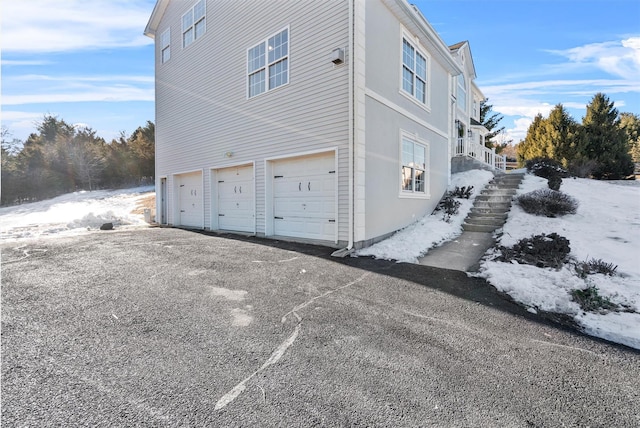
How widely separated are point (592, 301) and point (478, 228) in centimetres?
444

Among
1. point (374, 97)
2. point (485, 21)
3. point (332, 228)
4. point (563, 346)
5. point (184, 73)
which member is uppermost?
point (184, 73)

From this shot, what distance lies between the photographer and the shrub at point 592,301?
333 cm

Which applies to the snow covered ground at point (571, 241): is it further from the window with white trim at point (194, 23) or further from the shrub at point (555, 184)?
the window with white trim at point (194, 23)

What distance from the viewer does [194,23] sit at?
11102 mm

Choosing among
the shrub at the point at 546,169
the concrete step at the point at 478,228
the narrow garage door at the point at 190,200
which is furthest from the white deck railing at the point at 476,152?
the narrow garage door at the point at 190,200

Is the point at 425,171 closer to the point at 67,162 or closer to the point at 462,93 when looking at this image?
the point at 462,93

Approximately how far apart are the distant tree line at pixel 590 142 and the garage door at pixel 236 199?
1564 centimetres

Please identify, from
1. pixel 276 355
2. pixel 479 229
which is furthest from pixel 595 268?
pixel 276 355

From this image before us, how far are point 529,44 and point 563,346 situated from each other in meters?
8.97

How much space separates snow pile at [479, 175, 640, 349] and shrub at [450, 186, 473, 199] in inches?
76.3

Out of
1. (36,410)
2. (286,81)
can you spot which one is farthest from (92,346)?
(286,81)

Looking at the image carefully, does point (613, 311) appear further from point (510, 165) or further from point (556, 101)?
point (510, 165)

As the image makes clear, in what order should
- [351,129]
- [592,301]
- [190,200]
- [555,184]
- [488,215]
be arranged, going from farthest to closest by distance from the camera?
[190,200], [555,184], [488,215], [351,129], [592,301]

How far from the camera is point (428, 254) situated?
6125 millimetres
